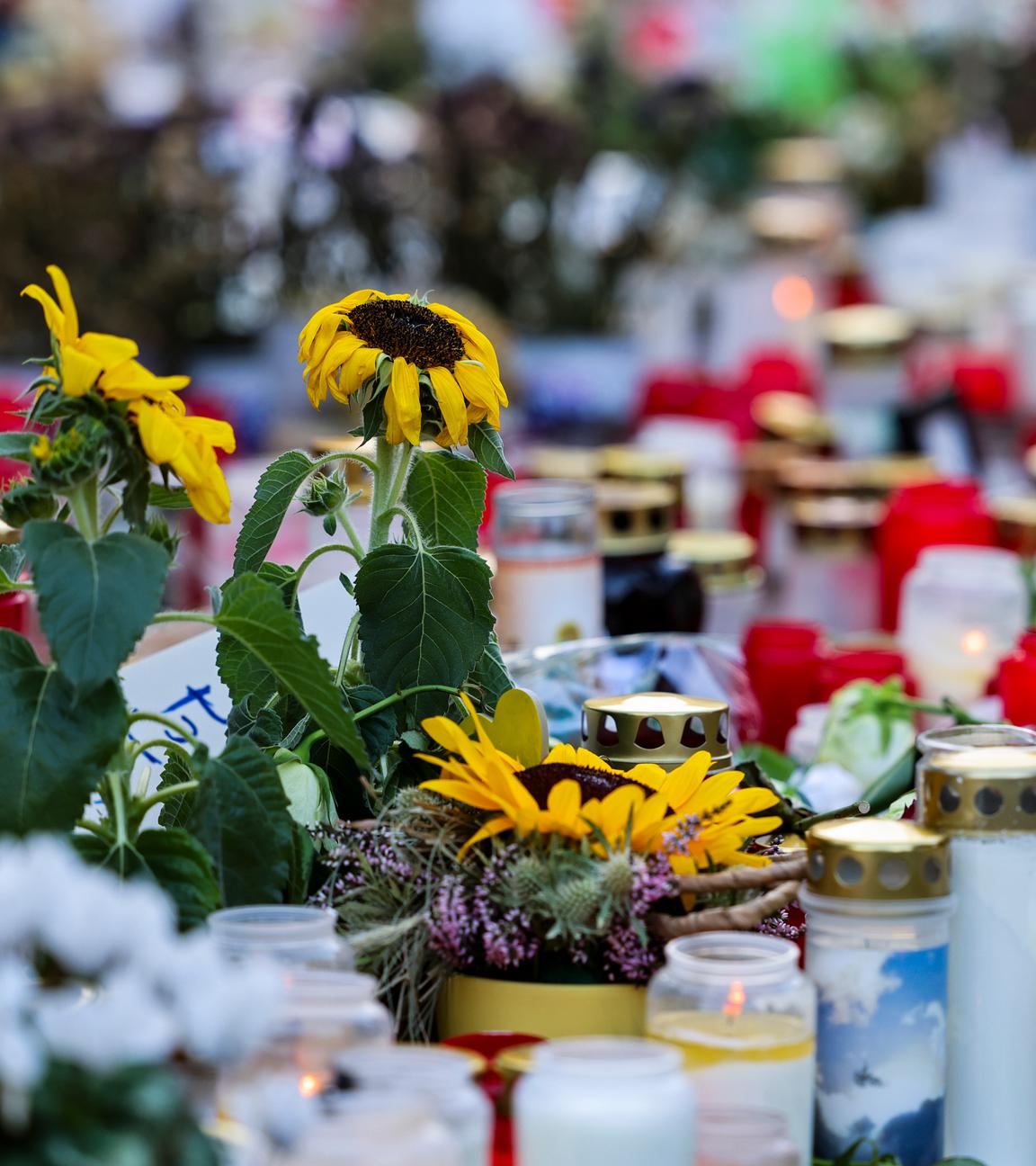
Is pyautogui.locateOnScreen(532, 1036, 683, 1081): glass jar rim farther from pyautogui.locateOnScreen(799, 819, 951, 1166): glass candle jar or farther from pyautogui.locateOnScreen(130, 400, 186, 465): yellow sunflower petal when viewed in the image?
pyautogui.locateOnScreen(130, 400, 186, 465): yellow sunflower petal

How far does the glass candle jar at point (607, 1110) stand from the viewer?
47cm

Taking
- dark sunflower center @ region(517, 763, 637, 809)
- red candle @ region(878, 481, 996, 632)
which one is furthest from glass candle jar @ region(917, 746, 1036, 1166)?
red candle @ region(878, 481, 996, 632)

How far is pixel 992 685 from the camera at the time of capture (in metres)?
1.26

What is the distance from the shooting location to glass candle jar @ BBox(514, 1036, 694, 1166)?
1.55 ft

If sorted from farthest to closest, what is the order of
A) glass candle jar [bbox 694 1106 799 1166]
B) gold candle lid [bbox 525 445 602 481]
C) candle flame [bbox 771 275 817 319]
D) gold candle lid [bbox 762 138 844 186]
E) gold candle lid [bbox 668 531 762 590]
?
gold candle lid [bbox 762 138 844 186] → candle flame [bbox 771 275 817 319] → gold candle lid [bbox 525 445 602 481] → gold candle lid [bbox 668 531 762 590] → glass candle jar [bbox 694 1106 799 1166]

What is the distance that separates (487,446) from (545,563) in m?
0.40

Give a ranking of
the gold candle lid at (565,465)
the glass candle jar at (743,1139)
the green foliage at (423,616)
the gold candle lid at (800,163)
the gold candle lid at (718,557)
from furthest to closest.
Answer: the gold candle lid at (800,163)
the gold candle lid at (565,465)
the gold candle lid at (718,557)
the green foliage at (423,616)
the glass candle jar at (743,1139)

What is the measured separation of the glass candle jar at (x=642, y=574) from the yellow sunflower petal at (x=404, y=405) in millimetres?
599

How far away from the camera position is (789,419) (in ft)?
7.81

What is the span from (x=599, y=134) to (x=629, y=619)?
8.41ft

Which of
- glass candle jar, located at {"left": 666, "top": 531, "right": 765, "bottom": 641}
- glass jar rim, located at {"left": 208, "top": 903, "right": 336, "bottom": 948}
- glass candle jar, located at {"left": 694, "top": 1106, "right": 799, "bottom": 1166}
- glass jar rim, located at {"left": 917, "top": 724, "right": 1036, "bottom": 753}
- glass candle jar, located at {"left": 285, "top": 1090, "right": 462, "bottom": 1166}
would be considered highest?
glass candle jar, located at {"left": 666, "top": 531, "right": 765, "bottom": 641}

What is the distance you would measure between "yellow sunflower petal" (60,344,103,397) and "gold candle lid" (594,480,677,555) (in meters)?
0.75

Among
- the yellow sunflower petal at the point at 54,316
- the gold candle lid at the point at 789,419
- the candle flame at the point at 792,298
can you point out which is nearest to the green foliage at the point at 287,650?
the yellow sunflower petal at the point at 54,316

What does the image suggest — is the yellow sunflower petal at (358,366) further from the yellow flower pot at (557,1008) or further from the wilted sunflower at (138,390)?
the yellow flower pot at (557,1008)
